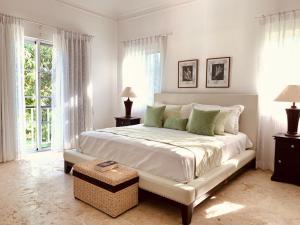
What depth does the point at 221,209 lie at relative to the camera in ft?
8.19

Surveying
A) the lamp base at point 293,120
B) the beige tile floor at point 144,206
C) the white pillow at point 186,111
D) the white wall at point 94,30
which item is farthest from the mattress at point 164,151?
the white wall at point 94,30

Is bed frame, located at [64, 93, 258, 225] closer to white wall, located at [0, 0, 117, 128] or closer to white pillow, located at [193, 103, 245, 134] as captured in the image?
white pillow, located at [193, 103, 245, 134]

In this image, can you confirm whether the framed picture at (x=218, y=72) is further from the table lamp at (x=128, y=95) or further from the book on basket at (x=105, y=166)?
the book on basket at (x=105, y=166)

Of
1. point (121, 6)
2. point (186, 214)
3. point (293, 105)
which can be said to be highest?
point (121, 6)

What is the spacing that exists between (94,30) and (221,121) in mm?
3671

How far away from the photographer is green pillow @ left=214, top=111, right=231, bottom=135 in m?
3.48

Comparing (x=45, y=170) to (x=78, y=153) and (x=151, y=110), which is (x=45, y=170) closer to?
(x=78, y=153)

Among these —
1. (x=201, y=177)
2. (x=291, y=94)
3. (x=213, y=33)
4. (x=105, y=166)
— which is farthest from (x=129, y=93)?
(x=291, y=94)

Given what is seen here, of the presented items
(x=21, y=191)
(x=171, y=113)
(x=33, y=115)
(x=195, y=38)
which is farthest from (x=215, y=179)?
(x=33, y=115)

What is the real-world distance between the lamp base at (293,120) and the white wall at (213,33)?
780 mm

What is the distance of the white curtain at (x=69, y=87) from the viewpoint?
15.1 feet

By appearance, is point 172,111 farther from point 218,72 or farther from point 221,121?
point 218,72

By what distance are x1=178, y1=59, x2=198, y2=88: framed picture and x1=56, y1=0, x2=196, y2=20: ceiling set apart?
1215 millimetres

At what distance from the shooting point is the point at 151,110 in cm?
424
